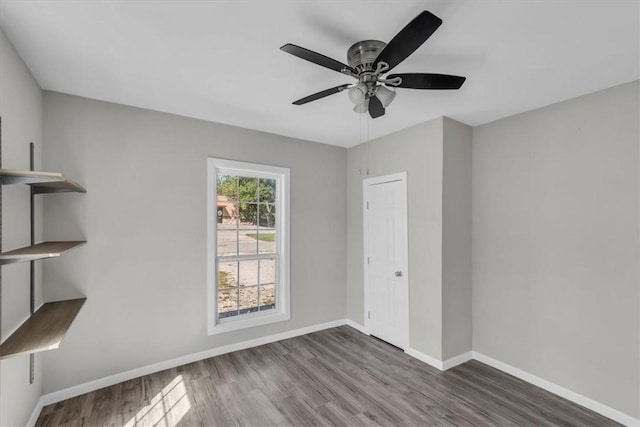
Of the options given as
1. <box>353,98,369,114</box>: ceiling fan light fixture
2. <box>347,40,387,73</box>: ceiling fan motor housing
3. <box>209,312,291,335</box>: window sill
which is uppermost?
<box>347,40,387,73</box>: ceiling fan motor housing

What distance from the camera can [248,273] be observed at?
3.64m

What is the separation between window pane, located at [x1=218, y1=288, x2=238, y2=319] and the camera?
3443 mm

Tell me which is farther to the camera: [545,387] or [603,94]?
[545,387]

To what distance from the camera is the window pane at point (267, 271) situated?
3734 millimetres

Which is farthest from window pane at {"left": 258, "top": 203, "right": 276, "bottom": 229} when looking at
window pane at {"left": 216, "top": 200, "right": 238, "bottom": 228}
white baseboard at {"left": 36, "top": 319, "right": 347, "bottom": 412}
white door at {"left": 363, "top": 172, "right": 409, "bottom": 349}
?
white baseboard at {"left": 36, "top": 319, "right": 347, "bottom": 412}

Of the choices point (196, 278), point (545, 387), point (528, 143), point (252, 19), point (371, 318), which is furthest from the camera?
point (371, 318)

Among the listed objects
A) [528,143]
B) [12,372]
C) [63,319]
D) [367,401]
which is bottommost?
[367,401]

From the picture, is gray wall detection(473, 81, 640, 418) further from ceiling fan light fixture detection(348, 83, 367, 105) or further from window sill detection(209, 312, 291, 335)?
window sill detection(209, 312, 291, 335)

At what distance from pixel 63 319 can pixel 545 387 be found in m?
3.98

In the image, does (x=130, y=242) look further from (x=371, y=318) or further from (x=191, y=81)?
(x=371, y=318)

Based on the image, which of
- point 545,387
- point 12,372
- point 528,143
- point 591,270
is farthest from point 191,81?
point 545,387

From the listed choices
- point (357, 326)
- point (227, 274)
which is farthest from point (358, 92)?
point (357, 326)

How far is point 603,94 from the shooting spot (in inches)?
95.7

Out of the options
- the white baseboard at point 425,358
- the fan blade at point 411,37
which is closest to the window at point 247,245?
the white baseboard at point 425,358
